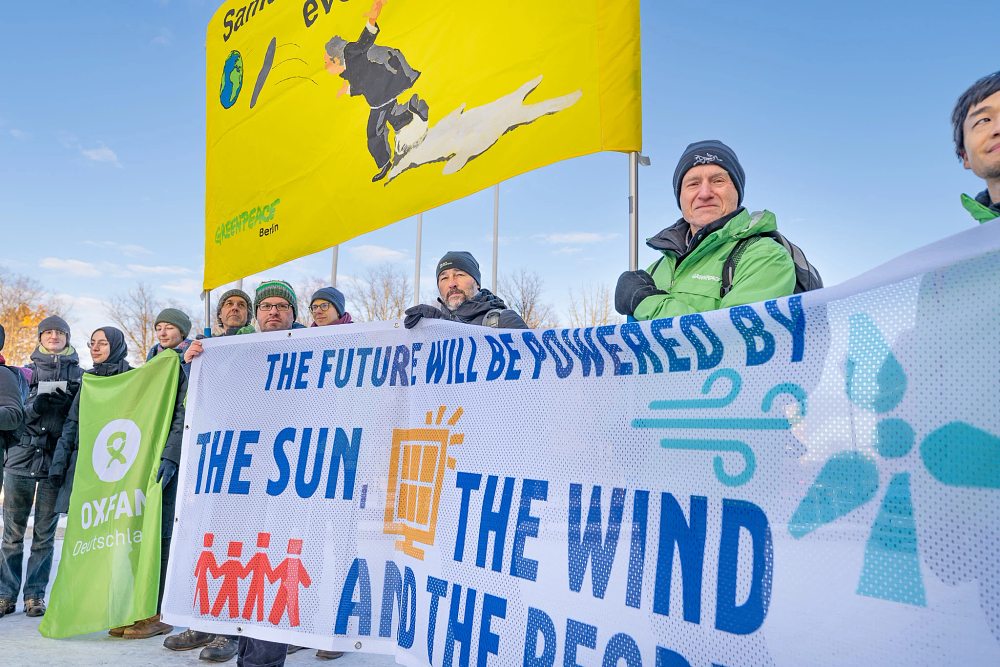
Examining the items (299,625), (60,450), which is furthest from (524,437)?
(60,450)

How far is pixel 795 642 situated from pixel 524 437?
0.94m

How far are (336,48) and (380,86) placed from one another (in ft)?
2.23

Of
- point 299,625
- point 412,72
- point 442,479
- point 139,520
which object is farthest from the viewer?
point 412,72

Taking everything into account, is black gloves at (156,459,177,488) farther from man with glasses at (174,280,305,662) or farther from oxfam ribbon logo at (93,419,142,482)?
man with glasses at (174,280,305,662)

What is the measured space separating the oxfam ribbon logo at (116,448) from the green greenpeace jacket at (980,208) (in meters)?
3.87

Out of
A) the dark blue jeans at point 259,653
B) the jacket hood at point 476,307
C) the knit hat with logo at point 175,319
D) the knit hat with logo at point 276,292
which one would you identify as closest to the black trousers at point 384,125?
the knit hat with logo at point 276,292

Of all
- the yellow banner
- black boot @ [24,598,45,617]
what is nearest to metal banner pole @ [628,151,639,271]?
the yellow banner

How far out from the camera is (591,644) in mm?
1664

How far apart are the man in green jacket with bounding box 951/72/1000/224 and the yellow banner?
49.9 inches

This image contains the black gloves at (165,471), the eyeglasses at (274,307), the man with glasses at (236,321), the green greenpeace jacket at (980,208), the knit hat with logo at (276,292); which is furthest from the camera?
the knit hat with logo at (276,292)

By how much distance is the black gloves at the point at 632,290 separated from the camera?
2086 millimetres

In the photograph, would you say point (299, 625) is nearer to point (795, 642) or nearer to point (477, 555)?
point (477, 555)

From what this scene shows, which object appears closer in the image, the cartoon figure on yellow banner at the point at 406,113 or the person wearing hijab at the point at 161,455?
the cartoon figure on yellow banner at the point at 406,113

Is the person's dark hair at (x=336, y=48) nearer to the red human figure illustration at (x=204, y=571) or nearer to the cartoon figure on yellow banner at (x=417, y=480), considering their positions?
the cartoon figure on yellow banner at (x=417, y=480)
